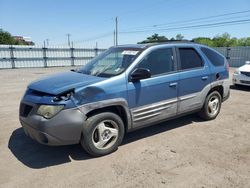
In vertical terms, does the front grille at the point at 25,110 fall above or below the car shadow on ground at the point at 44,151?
above

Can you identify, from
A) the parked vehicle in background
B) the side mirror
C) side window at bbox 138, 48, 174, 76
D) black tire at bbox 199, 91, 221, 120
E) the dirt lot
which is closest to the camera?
the dirt lot

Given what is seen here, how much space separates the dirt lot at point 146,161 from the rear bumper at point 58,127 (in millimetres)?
432

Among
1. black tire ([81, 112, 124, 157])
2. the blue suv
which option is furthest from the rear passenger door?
black tire ([81, 112, 124, 157])

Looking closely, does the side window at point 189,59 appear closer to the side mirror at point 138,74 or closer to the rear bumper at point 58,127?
the side mirror at point 138,74

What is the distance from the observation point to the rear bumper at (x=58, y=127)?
10.5 ft

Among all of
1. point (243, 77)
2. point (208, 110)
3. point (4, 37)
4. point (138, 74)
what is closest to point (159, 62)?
point (138, 74)

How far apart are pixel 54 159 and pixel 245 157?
3.06 m

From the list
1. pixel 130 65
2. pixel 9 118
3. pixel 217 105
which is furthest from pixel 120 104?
pixel 9 118

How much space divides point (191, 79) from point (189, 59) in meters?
0.44

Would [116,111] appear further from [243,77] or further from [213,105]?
[243,77]

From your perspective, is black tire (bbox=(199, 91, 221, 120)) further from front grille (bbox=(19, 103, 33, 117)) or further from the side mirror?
front grille (bbox=(19, 103, 33, 117))

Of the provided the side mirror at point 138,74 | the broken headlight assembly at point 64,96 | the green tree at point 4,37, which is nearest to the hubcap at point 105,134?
the broken headlight assembly at point 64,96

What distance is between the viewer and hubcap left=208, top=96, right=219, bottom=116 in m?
5.36

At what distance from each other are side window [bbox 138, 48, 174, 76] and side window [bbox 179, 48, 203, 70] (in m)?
0.32
